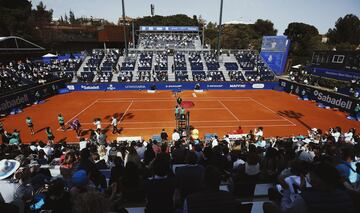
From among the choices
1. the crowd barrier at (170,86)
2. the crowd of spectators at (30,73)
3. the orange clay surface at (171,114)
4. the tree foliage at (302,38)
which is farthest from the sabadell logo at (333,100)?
the tree foliage at (302,38)

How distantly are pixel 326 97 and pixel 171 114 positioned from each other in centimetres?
1905

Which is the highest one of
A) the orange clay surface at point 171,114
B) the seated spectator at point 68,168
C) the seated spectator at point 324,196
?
the seated spectator at point 324,196

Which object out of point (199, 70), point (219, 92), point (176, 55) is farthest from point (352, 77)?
point (176, 55)

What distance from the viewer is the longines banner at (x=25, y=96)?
2402cm

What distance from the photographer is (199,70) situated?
43.6m

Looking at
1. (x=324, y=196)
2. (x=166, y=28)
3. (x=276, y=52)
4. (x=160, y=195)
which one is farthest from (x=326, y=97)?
(x=166, y=28)

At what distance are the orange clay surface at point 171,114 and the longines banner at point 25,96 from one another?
1.15 meters

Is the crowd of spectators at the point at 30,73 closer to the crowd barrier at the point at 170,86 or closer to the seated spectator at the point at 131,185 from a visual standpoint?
the crowd barrier at the point at 170,86

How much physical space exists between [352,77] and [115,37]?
6035 centimetres

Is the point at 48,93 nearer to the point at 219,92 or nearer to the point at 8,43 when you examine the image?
the point at 8,43

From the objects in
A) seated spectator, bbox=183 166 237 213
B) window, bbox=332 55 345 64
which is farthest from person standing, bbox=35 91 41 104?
window, bbox=332 55 345 64

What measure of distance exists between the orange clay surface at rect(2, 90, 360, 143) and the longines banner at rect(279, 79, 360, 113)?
101 cm

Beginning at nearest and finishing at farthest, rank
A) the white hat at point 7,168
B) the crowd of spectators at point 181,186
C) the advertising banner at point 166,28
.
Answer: the crowd of spectators at point 181,186, the white hat at point 7,168, the advertising banner at point 166,28

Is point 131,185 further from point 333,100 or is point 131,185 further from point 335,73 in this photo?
point 335,73
